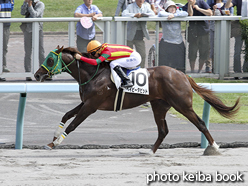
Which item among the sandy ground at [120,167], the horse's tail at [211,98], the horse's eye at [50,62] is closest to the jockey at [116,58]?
the horse's eye at [50,62]

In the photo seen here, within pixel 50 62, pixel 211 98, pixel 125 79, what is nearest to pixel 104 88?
pixel 125 79

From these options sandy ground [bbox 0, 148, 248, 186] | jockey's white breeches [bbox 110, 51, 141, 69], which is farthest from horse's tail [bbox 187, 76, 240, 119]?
jockey's white breeches [bbox 110, 51, 141, 69]

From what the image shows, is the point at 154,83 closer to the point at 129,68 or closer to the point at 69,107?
the point at 129,68

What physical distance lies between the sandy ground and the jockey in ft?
3.67

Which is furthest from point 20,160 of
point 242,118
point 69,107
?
point 242,118

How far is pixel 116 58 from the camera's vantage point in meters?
6.95

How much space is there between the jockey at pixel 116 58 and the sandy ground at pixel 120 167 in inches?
44.1

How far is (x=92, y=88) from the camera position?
22.5ft

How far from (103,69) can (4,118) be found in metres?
3.56

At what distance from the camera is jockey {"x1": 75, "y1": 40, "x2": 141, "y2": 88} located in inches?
270

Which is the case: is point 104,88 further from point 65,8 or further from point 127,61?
point 65,8

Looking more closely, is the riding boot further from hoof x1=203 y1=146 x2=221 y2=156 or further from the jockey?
hoof x1=203 y1=146 x2=221 y2=156

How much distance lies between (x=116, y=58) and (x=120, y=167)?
5.39 ft

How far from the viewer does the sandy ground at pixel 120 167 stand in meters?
5.36
